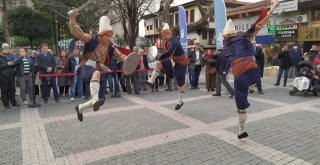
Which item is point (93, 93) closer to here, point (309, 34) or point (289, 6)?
point (309, 34)

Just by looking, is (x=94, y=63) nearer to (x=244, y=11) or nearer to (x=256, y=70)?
(x=256, y=70)

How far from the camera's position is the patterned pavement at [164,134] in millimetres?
4598

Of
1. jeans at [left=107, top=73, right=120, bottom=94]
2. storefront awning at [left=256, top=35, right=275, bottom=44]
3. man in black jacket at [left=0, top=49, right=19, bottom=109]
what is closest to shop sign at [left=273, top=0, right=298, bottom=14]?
storefront awning at [left=256, top=35, right=275, bottom=44]

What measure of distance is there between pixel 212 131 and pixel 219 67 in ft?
14.0

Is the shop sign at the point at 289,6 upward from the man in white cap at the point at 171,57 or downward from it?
upward

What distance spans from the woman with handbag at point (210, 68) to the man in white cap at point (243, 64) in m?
5.59

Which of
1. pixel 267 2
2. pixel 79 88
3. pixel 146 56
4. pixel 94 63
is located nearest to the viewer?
pixel 94 63

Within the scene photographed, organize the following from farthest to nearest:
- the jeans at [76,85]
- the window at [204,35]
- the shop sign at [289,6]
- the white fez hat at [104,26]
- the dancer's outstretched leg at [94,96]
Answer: the window at [204,35] < the shop sign at [289,6] < the jeans at [76,85] < the white fez hat at [104,26] < the dancer's outstretched leg at [94,96]

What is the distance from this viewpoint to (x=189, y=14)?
1638 inches

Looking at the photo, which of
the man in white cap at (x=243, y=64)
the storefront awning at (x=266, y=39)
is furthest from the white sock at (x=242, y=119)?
the storefront awning at (x=266, y=39)

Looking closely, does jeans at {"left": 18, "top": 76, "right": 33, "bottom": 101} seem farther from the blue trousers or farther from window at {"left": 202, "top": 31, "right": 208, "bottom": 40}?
window at {"left": 202, "top": 31, "right": 208, "bottom": 40}

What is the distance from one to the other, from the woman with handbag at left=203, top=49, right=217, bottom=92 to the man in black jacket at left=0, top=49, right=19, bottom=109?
254 inches

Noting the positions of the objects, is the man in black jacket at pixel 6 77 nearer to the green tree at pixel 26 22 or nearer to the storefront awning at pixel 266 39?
the green tree at pixel 26 22

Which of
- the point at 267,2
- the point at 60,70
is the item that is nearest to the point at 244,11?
the point at 267,2
